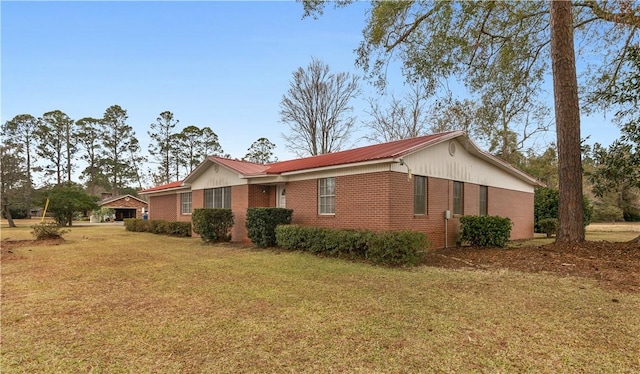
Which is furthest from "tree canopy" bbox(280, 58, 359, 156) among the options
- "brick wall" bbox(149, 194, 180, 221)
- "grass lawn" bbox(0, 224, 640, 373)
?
"grass lawn" bbox(0, 224, 640, 373)

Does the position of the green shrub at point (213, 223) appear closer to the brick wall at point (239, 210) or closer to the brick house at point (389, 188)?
the brick wall at point (239, 210)

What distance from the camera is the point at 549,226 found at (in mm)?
19344

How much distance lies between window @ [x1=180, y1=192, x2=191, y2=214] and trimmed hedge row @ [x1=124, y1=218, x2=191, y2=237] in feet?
3.28

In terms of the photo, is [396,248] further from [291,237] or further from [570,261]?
[570,261]

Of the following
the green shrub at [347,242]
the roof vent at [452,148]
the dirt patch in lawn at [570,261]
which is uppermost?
the roof vent at [452,148]

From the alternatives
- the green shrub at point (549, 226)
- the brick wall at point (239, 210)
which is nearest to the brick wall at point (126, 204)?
the brick wall at point (239, 210)

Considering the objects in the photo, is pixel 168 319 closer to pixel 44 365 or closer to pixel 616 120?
pixel 44 365

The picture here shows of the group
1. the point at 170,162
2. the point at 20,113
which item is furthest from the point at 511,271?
the point at 20,113

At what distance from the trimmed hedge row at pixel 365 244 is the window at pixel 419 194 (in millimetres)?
2397

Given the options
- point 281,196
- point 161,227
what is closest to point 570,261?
point 281,196

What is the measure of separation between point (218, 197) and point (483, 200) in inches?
487

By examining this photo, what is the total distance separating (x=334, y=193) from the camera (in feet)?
39.9

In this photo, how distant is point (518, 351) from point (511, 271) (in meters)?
5.06

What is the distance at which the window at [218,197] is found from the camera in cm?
1639
